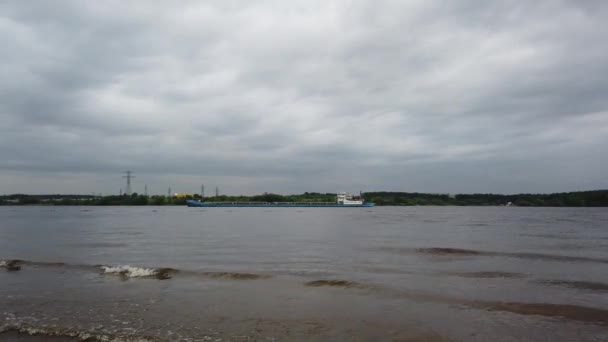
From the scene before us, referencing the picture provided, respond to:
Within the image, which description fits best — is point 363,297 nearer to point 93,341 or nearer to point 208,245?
point 93,341

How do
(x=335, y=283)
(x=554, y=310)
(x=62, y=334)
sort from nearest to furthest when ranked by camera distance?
1. (x=62, y=334)
2. (x=554, y=310)
3. (x=335, y=283)

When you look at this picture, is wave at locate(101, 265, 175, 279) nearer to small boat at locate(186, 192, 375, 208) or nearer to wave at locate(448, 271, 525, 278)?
wave at locate(448, 271, 525, 278)

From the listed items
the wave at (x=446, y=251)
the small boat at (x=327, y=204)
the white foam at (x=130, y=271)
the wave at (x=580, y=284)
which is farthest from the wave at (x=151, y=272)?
the small boat at (x=327, y=204)

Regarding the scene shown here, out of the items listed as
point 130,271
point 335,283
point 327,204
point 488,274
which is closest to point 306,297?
point 335,283

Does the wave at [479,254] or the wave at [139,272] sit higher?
the wave at [139,272]

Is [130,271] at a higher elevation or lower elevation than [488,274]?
higher

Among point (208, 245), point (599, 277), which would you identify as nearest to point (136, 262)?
point (208, 245)

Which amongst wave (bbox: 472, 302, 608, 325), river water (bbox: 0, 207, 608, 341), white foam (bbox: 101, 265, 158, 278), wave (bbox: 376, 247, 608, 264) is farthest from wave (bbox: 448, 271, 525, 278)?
white foam (bbox: 101, 265, 158, 278)

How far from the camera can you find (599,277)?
1830 centimetres

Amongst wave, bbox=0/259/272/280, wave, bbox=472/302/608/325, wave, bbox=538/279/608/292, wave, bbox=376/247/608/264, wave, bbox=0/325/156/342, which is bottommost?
wave, bbox=376/247/608/264

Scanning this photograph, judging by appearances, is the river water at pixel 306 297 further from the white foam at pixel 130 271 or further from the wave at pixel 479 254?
the wave at pixel 479 254

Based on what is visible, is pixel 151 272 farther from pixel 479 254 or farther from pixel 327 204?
pixel 327 204

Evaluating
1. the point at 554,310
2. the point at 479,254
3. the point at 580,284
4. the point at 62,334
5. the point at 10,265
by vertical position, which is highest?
the point at 62,334

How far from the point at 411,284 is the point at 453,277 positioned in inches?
112
